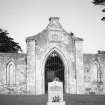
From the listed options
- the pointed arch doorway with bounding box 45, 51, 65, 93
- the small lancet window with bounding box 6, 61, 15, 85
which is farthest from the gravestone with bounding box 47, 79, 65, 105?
the small lancet window with bounding box 6, 61, 15, 85

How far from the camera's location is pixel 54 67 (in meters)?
26.1

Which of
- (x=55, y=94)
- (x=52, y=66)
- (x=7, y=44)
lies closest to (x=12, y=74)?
(x=52, y=66)

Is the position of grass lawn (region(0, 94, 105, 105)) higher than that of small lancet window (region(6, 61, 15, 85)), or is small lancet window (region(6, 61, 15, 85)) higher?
small lancet window (region(6, 61, 15, 85))

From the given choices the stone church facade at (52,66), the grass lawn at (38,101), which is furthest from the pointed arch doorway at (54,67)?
the grass lawn at (38,101)

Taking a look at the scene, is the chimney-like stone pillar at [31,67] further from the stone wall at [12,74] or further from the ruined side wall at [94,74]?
the ruined side wall at [94,74]

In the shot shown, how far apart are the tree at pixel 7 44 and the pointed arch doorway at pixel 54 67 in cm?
2994

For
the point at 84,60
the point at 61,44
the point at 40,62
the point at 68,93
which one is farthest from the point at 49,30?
the point at 68,93

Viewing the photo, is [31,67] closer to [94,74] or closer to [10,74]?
[10,74]

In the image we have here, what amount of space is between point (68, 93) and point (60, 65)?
3505 mm

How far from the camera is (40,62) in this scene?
25.5m

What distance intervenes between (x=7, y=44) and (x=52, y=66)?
32922mm

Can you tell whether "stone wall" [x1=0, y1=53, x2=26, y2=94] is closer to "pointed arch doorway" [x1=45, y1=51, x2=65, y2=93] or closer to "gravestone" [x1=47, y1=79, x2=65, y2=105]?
"pointed arch doorway" [x1=45, y1=51, x2=65, y2=93]

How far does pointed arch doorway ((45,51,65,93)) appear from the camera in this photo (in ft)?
85.4

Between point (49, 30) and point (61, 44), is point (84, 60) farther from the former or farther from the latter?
point (49, 30)
